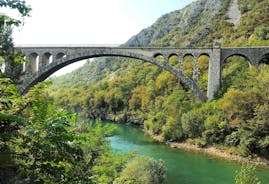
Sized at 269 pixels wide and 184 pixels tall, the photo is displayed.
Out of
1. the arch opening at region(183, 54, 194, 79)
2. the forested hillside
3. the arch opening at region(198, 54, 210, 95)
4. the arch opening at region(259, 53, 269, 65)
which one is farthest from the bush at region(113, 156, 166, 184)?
the arch opening at region(183, 54, 194, 79)

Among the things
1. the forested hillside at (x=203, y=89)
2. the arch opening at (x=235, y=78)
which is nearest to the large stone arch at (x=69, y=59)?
the arch opening at (x=235, y=78)

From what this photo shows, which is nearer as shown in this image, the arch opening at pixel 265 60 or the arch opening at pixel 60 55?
the arch opening at pixel 265 60

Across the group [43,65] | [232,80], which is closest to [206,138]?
[232,80]

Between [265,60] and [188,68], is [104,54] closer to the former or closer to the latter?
[188,68]

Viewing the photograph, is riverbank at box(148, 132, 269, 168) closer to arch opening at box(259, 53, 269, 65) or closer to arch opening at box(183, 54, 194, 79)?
arch opening at box(259, 53, 269, 65)

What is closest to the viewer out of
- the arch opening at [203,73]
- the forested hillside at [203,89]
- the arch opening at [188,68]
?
the forested hillside at [203,89]

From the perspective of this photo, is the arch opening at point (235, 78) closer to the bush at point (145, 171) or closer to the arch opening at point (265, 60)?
the arch opening at point (265, 60)
